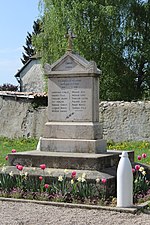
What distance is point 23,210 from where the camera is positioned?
7.19 metres

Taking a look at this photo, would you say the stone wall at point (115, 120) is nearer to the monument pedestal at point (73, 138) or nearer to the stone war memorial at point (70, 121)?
the stone war memorial at point (70, 121)

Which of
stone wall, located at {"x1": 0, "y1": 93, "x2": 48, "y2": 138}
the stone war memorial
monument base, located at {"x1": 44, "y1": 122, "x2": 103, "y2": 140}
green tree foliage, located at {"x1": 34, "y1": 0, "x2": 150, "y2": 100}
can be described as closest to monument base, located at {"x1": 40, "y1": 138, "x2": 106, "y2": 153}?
the stone war memorial

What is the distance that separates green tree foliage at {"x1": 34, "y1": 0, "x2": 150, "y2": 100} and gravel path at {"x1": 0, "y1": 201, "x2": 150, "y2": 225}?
20.5m

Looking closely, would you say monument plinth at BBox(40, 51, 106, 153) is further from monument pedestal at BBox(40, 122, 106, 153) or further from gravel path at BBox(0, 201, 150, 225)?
gravel path at BBox(0, 201, 150, 225)

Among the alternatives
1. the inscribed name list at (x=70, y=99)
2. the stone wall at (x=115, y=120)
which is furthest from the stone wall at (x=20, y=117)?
the inscribed name list at (x=70, y=99)

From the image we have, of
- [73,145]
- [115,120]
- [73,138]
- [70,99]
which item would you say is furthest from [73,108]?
[115,120]

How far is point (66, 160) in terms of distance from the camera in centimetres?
845

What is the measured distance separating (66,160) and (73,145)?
2.40 ft

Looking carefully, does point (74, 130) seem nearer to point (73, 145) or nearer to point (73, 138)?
point (73, 138)

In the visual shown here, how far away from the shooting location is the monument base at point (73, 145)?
9016 millimetres

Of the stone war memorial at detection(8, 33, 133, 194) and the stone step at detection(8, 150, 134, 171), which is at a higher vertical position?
the stone war memorial at detection(8, 33, 133, 194)

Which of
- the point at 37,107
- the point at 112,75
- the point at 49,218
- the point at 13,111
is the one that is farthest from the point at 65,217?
the point at 112,75

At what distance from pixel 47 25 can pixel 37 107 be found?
913 cm

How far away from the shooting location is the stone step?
823cm
